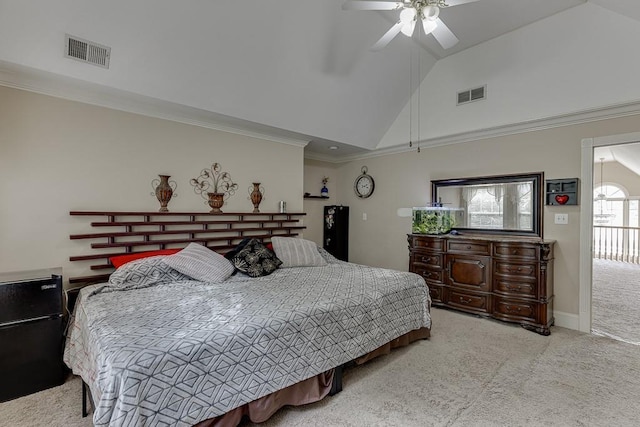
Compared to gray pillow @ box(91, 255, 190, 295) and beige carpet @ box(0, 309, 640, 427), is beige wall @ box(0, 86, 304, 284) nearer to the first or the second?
gray pillow @ box(91, 255, 190, 295)

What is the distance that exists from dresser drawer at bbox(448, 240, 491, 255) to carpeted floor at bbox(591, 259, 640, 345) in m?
1.36

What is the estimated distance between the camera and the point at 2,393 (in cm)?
205

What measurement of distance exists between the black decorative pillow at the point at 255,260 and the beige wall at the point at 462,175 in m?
2.17

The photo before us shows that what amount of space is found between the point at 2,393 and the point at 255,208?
8.99 feet

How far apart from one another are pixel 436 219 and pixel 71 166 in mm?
4180

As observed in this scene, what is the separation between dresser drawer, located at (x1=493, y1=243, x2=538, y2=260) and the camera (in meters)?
3.28

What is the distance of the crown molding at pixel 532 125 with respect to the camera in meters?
3.07

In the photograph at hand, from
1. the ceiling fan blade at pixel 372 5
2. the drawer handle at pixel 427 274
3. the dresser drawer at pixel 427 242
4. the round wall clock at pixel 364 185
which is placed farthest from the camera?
the round wall clock at pixel 364 185

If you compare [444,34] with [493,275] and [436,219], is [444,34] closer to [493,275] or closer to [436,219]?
[436,219]

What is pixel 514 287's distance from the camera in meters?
3.40

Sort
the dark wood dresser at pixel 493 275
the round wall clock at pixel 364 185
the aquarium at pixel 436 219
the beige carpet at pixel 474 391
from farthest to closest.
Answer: the round wall clock at pixel 364 185 → the aquarium at pixel 436 219 → the dark wood dresser at pixel 493 275 → the beige carpet at pixel 474 391

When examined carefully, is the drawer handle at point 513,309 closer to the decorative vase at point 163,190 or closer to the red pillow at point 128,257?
the red pillow at point 128,257

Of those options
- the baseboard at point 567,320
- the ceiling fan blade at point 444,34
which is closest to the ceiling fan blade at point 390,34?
the ceiling fan blade at point 444,34

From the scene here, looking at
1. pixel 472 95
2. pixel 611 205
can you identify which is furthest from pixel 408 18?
Result: pixel 611 205
